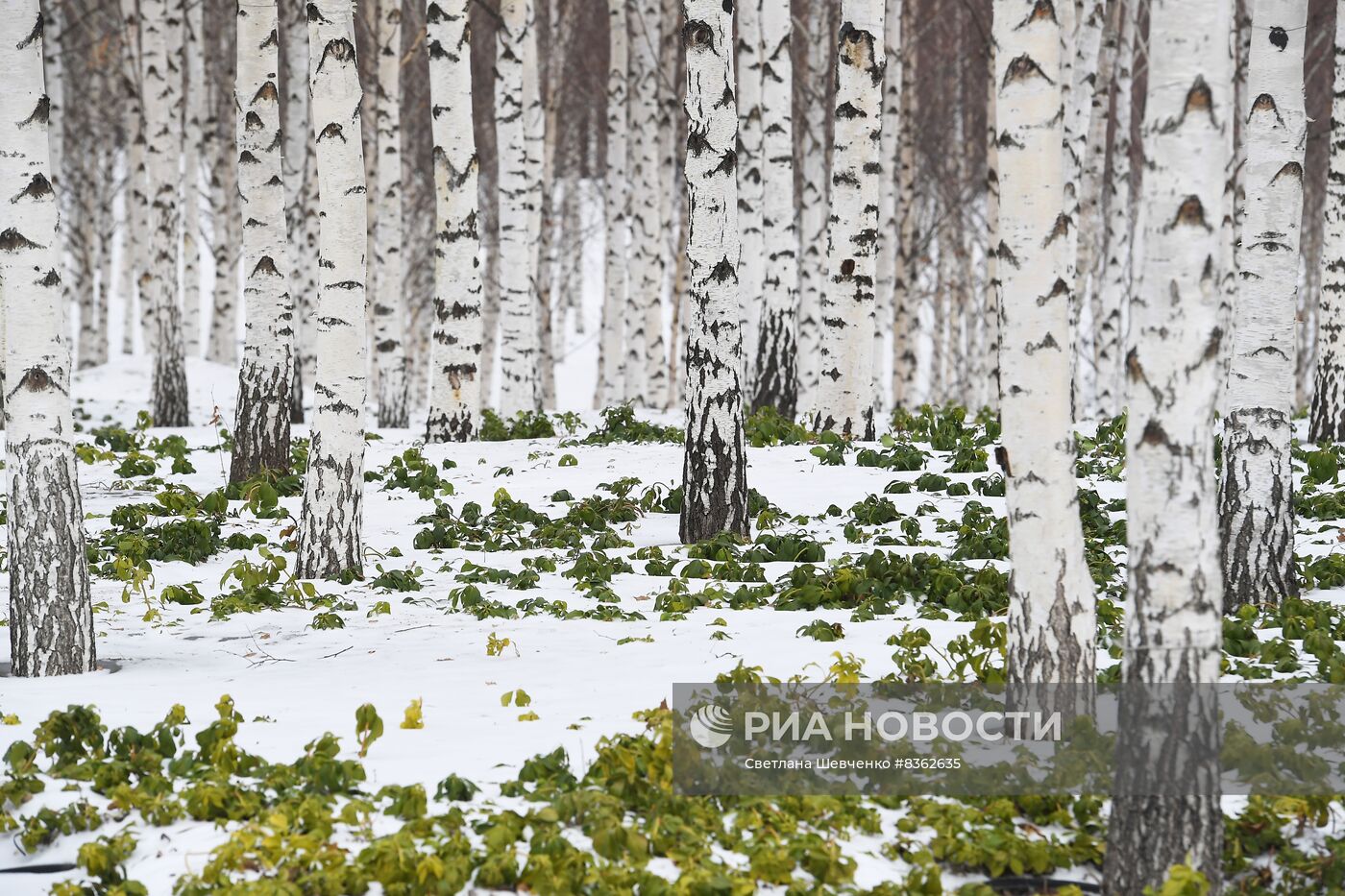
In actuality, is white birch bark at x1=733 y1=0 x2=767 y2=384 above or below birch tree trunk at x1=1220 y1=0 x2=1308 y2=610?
above

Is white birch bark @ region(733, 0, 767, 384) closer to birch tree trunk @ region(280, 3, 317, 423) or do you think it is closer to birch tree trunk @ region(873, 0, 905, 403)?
birch tree trunk @ region(873, 0, 905, 403)

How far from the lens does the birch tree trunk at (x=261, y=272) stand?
31.0 feet

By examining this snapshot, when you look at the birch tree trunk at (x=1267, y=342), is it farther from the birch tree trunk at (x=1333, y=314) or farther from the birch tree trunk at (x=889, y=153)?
the birch tree trunk at (x=889, y=153)

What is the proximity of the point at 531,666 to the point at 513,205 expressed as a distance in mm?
8999

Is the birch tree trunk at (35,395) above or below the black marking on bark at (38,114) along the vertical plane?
below

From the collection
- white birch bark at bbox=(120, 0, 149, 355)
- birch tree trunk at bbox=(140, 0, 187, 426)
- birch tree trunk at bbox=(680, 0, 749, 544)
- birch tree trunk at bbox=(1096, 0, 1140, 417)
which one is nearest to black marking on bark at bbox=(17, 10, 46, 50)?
birch tree trunk at bbox=(680, 0, 749, 544)

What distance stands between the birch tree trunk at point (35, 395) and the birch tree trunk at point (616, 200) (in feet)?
39.3

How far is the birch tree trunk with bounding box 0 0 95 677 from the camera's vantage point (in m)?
5.02

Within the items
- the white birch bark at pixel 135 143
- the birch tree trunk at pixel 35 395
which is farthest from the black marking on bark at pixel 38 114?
the white birch bark at pixel 135 143

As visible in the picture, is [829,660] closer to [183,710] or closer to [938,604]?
[938,604]

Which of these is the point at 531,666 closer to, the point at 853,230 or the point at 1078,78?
the point at 853,230

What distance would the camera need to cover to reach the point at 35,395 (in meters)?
5.11

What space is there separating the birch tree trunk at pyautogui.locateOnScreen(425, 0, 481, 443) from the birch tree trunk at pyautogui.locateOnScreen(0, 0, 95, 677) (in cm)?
545

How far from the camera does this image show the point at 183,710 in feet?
13.9
